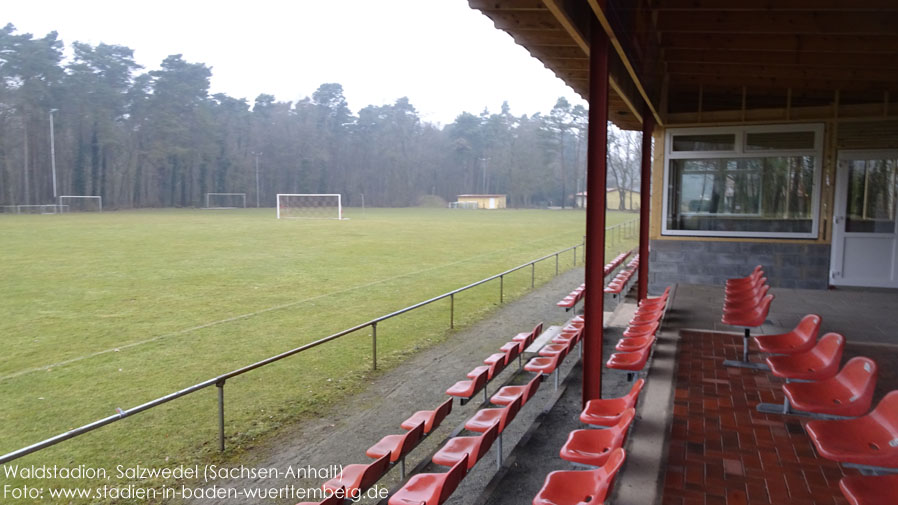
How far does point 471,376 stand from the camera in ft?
18.3

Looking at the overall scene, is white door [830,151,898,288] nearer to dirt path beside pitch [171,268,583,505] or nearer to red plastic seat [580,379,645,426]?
dirt path beside pitch [171,268,583,505]

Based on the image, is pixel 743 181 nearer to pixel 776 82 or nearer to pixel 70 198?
pixel 776 82

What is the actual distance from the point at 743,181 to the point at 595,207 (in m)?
6.10

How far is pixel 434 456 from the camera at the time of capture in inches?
149

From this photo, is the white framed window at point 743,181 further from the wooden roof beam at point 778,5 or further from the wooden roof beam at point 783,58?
the wooden roof beam at point 778,5

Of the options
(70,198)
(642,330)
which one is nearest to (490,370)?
(642,330)

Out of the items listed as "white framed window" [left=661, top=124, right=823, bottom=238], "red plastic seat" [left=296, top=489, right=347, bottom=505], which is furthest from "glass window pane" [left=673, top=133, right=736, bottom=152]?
"red plastic seat" [left=296, top=489, right=347, bottom=505]

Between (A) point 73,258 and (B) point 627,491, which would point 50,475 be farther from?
(A) point 73,258

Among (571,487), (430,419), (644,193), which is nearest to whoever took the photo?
(571,487)

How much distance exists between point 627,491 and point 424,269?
1573 centimetres

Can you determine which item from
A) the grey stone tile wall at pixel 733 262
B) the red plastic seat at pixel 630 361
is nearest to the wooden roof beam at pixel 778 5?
the red plastic seat at pixel 630 361

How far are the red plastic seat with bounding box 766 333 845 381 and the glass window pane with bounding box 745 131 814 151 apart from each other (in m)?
6.08

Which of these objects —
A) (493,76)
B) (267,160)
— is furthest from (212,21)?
(493,76)

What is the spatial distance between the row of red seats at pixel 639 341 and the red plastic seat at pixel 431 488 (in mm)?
→ 1908
